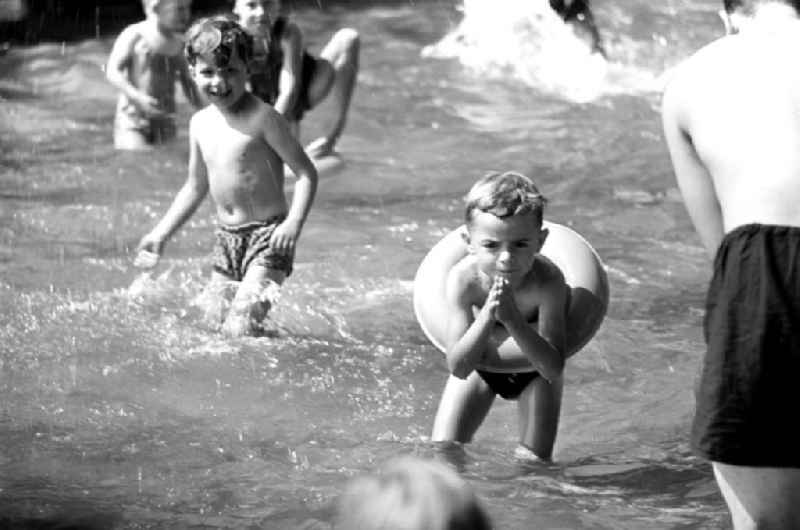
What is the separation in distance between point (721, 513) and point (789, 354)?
63.4 inches

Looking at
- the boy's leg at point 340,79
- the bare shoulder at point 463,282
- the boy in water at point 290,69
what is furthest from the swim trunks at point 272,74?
the bare shoulder at point 463,282

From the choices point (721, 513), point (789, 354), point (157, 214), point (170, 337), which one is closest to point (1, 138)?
point (157, 214)

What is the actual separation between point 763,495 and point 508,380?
5.27ft

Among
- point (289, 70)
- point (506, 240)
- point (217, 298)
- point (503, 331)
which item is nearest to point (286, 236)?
point (217, 298)

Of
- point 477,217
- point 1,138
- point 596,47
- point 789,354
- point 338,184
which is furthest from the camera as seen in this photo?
point 596,47

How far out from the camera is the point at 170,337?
6543 mm

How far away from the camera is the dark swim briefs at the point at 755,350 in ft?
10.2

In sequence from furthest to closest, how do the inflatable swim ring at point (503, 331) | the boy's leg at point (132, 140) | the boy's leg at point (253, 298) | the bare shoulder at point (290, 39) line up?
the boy's leg at point (132, 140), the bare shoulder at point (290, 39), the boy's leg at point (253, 298), the inflatable swim ring at point (503, 331)

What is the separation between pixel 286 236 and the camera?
244 inches

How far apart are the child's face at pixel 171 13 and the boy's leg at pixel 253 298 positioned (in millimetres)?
3626

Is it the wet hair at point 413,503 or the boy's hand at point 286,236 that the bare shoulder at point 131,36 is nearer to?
the boy's hand at point 286,236

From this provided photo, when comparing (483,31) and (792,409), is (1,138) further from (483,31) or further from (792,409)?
(792,409)

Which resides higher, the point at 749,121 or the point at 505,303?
the point at 749,121

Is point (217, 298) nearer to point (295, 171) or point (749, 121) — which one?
point (295, 171)
